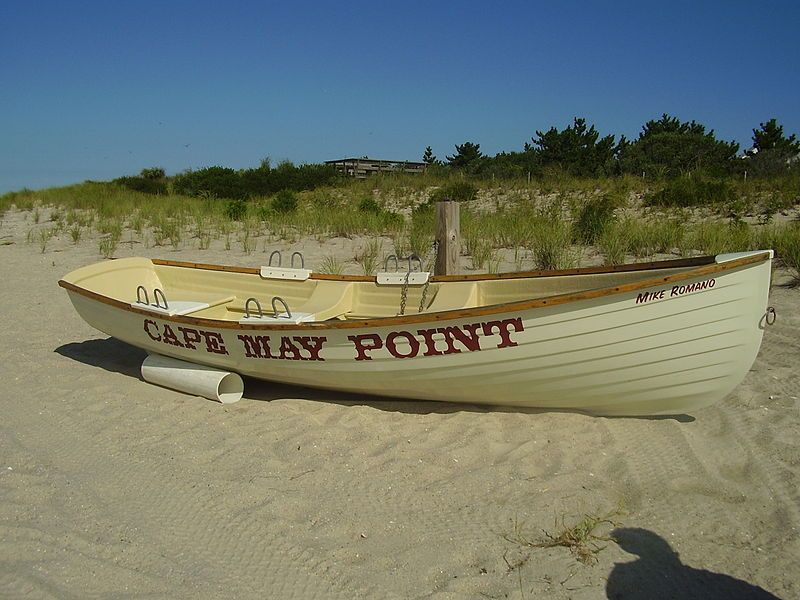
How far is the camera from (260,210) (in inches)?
564

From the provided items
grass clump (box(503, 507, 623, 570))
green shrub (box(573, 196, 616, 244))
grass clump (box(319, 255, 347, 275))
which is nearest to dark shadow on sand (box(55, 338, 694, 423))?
grass clump (box(503, 507, 623, 570))

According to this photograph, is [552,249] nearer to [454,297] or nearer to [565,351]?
[454,297]

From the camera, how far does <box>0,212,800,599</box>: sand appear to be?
2.88m

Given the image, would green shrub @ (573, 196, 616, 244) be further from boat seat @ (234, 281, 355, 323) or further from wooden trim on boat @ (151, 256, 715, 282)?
boat seat @ (234, 281, 355, 323)

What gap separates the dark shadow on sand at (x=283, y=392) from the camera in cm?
470

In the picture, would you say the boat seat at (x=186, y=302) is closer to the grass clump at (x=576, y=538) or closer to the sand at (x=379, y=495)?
the sand at (x=379, y=495)

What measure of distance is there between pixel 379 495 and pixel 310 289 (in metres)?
2.80

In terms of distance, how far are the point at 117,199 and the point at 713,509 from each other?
17.4 m

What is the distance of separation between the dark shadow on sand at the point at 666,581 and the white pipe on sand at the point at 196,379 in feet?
10.2

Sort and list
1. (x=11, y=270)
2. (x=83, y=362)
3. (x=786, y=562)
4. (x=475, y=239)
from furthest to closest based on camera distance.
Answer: (x=11, y=270) → (x=475, y=239) → (x=83, y=362) → (x=786, y=562)

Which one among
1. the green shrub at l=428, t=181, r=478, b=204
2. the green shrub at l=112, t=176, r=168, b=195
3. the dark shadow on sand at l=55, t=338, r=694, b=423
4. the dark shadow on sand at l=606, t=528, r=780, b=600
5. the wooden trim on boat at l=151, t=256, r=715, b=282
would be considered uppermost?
the green shrub at l=112, t=176, r=168, b=195

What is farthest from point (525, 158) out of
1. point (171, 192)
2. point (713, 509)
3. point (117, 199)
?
→ point (713, 509)

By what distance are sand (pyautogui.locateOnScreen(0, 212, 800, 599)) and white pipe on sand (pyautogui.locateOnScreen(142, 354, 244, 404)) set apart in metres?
0.09

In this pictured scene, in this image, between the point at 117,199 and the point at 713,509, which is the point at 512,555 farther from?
the point at 117,199
